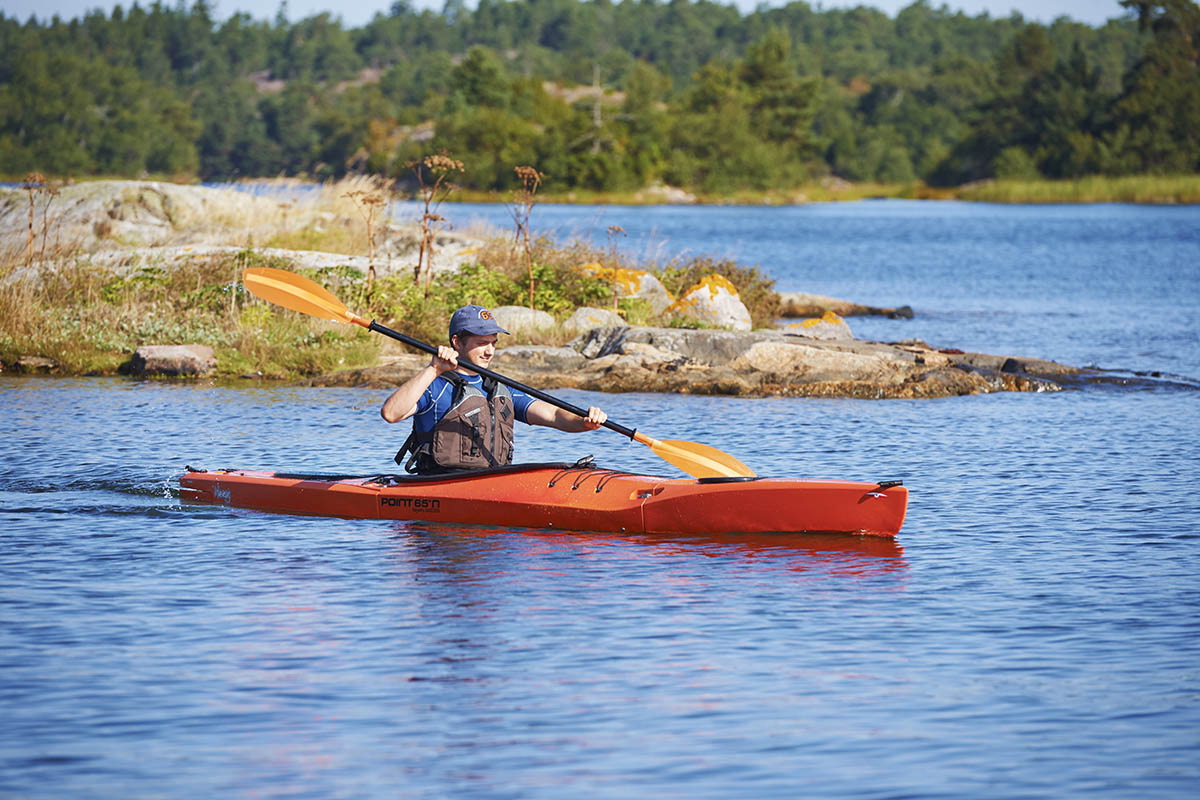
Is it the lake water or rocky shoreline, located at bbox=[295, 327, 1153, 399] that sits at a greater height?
rocky shoreline, located at bbox=[295, 327, 1153, 399]

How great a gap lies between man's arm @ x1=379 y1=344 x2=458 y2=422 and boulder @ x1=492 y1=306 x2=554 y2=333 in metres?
7.87

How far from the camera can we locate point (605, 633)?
21.3 ft

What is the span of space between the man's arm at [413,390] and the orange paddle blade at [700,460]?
132 cm

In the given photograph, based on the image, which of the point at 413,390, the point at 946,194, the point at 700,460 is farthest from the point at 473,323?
the point at 946,194

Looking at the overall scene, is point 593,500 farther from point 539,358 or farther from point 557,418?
point 539,358

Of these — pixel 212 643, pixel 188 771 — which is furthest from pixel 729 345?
pixel 188 771

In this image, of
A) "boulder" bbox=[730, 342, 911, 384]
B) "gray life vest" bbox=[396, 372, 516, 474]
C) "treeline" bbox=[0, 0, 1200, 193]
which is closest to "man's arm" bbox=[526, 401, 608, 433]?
"gray life vest" bbox=[396, 372, 516, 474]

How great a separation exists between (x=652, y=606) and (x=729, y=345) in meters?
8.71

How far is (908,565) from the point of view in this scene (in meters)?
7.80

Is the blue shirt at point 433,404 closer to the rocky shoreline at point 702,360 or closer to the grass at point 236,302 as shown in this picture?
the rocky shoreline at point 702,360

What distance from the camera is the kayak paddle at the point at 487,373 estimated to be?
8.52 meters

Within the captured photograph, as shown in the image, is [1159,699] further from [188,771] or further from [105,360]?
[105,360]

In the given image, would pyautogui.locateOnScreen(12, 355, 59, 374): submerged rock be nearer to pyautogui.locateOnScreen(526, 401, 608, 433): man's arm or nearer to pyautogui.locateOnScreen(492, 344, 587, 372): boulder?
pyautogui.locateOnScreen(492, 344, 587, 372): boulder

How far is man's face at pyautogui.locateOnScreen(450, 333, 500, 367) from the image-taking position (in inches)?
328
